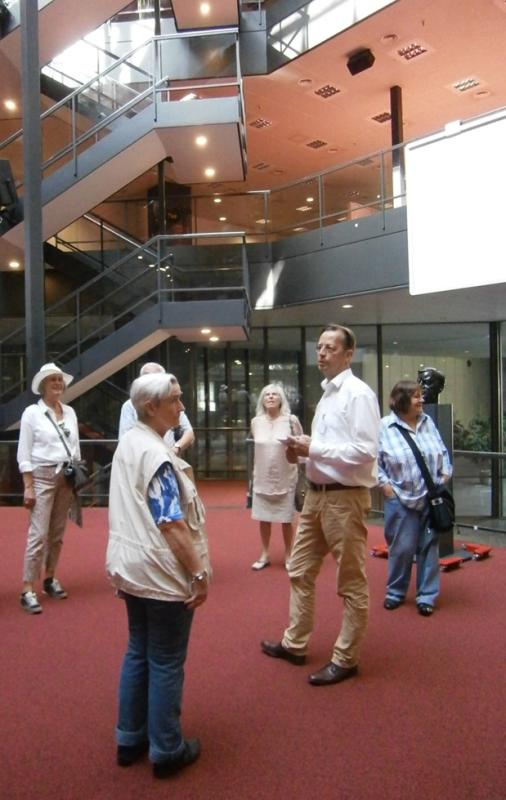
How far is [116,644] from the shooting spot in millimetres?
4012

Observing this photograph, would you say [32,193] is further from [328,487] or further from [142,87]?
[328,487]

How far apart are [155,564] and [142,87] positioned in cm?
1030

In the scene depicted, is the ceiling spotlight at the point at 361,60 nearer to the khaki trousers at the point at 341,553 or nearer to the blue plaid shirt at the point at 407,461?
the blue plaid shirt at the point at 407,461

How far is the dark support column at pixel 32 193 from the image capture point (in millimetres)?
7297

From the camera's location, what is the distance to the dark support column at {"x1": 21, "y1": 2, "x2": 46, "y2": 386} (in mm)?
7297

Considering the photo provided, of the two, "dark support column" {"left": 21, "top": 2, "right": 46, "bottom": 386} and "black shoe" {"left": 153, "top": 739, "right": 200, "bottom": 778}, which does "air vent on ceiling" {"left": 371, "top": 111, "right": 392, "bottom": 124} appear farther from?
"black shoe" {"left": 153, "top": 739, "right": 200, "bottom": 778}

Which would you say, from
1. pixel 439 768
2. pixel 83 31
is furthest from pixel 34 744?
pixel 83 31

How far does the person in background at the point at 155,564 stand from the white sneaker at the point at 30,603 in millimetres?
2211

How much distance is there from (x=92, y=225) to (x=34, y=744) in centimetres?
1079

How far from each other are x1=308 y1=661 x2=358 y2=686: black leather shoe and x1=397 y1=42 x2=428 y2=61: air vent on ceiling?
1071 centimetres

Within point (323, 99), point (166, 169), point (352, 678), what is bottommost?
point (352, 678)

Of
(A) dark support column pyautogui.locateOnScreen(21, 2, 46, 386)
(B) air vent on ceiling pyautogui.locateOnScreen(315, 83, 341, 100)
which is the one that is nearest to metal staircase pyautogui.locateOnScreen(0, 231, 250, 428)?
(A) dark support column pyautogui.locateOnScreen(21, 2, 46, 386)

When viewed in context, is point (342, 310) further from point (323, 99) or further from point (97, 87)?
point (97, 87)

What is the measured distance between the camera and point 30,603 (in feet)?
15.3
